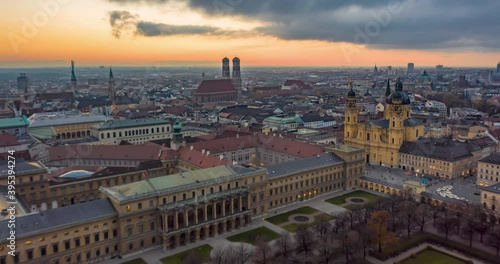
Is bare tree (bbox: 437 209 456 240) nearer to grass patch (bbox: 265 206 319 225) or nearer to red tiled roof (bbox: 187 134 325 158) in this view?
grass patch (bbox: 265 206 319 225)

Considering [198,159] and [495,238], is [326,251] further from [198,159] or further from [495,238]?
[198,159]

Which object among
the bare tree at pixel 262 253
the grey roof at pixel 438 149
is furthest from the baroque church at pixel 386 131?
the bare tree at pixel 262 253

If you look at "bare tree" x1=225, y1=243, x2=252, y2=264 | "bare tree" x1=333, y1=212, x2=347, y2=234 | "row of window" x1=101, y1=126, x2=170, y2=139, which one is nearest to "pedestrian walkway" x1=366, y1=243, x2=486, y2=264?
"bare tree" x1=333, y1=212, x2=347, y2=234

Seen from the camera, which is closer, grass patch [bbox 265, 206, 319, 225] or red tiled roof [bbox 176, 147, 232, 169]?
grass patch [bbox 265, 206, 319, 225]

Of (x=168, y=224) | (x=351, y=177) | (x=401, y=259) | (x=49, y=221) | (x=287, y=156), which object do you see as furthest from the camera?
(x=287, y=156)

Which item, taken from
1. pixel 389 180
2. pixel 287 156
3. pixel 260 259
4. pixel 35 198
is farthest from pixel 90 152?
pixel 389 180

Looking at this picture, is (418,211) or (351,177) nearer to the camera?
(418,211)

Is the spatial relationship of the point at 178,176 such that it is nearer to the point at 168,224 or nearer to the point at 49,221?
the point at 168,224
